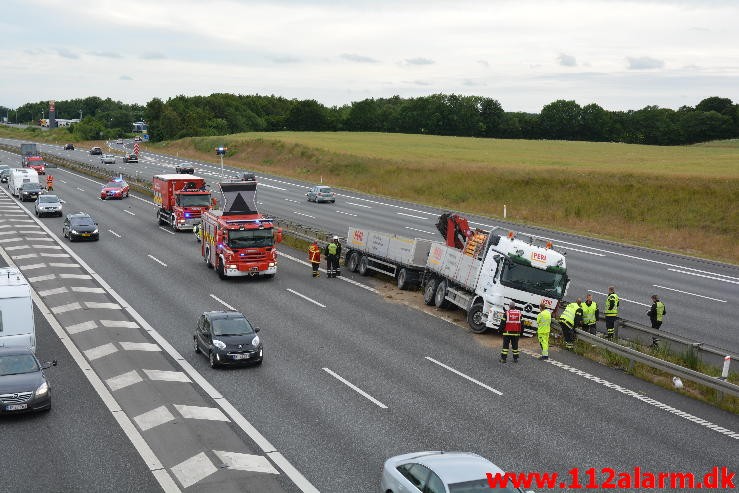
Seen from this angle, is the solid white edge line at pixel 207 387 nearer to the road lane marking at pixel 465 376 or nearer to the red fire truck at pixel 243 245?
the red fire truck at pixel 243 245

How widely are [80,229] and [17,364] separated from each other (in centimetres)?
2900

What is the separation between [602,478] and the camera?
1527 cm

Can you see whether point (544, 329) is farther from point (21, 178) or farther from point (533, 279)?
point (21, 178)

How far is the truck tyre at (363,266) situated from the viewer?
36.7 meters

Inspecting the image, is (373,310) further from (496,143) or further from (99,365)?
(496,143)

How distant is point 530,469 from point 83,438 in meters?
9.94

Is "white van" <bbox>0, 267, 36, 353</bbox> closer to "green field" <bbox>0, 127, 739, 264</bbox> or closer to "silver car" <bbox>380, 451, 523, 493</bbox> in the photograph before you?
"silver car" <bbox>380, 451, 523, 493</bbox>

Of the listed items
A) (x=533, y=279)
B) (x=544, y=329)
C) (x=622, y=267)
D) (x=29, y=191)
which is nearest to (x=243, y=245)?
(x=533, y=279)

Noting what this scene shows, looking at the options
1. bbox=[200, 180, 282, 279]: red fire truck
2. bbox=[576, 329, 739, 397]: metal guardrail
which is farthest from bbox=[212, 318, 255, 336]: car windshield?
bbox=[200, 180, 282, 279]: red fire truck

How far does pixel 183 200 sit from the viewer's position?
49.9m

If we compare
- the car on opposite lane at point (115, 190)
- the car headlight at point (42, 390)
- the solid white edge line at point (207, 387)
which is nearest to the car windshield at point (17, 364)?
the car headlight at point (42, 390)

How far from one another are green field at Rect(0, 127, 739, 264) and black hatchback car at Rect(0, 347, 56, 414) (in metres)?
41.2

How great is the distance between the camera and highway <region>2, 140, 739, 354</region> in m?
30.1

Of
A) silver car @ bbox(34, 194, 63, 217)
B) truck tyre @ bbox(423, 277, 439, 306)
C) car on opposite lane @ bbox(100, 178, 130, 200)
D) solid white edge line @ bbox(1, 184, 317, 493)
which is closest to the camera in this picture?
solid white edge line @ bbox(1, 184, 317, 493)
